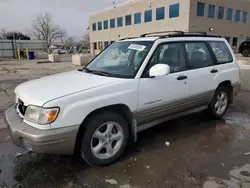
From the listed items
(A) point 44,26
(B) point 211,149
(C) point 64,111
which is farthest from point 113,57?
(A) point 44,26

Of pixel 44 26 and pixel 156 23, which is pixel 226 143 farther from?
pixel 44 26

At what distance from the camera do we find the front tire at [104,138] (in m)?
2.75

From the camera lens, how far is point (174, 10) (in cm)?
2948

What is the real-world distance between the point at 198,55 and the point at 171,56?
2.39 ft

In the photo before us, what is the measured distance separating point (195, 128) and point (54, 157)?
107 inches

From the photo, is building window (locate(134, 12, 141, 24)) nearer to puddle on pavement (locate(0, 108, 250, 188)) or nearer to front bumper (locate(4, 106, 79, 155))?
puddle on pavement (locate(0, 108, 250, 188))

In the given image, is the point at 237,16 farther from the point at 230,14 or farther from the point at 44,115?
the point at 44,115

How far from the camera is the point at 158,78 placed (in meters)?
3.32

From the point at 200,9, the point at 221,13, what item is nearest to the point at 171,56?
the point at 200,9

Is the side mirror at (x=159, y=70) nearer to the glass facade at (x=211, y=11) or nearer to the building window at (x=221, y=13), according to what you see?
the glass facade at (x=211, y=11)

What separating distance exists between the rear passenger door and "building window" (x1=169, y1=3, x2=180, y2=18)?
2735 cm

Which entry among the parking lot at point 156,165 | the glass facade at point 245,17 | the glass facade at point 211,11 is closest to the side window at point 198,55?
the parking lot at point 156,165

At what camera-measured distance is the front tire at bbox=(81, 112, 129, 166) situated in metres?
2.75

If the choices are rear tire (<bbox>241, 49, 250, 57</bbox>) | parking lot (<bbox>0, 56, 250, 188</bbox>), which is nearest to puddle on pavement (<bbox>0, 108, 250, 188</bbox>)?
parking lot (<bbox>0, 56, 250, 188</bbox>)
